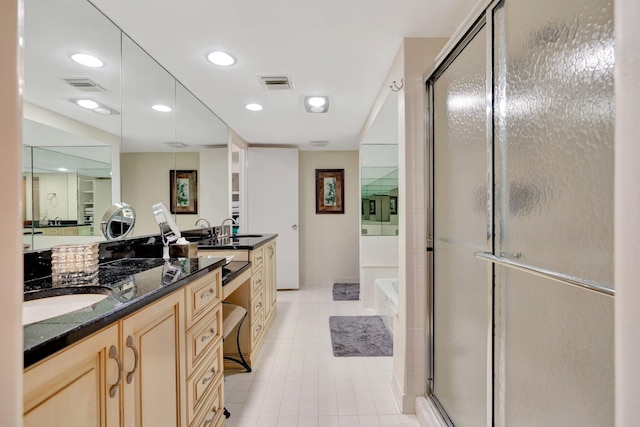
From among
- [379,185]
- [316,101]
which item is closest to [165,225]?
[316,101]

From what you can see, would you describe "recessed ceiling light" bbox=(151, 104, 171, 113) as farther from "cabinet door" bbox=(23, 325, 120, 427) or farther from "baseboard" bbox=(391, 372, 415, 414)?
"baseboard" bbox=(391, 372, 415, 414)

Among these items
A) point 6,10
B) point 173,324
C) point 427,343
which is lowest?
point 427,343

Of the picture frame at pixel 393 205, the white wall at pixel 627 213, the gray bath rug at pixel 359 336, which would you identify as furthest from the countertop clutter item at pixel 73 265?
the picture frame at pixel 393 205

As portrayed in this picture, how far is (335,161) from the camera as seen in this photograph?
4.90m

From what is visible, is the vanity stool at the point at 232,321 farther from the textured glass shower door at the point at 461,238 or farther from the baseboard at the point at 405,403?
the textured glass shower door at the point at 461,238

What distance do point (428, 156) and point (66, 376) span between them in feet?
5.79

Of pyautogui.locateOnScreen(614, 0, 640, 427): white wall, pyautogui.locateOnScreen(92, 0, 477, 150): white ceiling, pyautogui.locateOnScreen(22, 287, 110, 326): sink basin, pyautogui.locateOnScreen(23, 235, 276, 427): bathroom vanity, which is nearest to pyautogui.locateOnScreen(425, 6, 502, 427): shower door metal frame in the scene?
pyautogui.locateOnScreen(92, 0, 477, 150): white ceiling

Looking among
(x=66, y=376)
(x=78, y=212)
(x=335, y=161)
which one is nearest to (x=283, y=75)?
(x=78, y=212)

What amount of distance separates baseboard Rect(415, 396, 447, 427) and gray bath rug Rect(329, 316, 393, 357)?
0.78 m

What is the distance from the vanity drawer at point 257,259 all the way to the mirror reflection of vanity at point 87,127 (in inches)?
29.0

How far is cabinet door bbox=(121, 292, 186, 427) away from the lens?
2.78 ft

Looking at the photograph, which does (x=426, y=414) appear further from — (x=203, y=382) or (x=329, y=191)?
(x=329, y=191)

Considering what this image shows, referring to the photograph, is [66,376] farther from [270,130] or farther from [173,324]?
[270,130]

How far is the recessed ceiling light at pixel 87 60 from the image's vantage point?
150 centimetres
